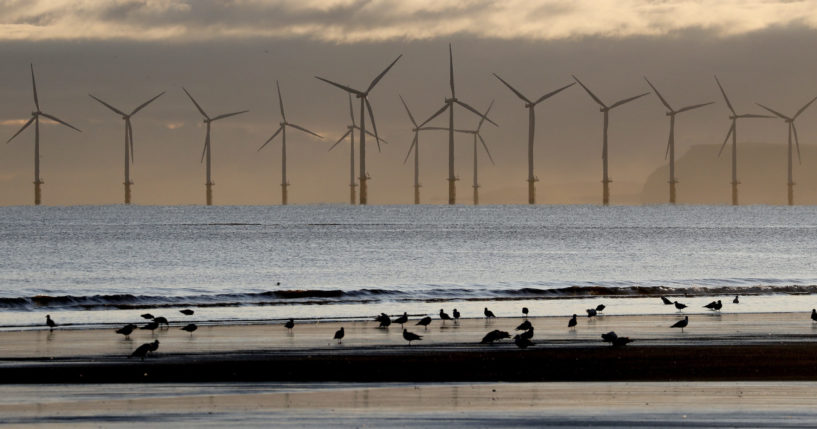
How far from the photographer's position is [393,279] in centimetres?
8725

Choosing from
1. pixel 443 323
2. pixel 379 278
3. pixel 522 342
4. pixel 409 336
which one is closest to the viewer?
pixel 522 342

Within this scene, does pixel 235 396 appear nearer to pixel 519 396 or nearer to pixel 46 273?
pixel 519 396

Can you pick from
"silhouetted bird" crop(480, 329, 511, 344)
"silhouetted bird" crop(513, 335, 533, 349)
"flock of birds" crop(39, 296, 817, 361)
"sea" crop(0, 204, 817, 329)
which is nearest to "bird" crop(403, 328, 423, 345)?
"flock of birds" crop(39, 296, 817, 361)

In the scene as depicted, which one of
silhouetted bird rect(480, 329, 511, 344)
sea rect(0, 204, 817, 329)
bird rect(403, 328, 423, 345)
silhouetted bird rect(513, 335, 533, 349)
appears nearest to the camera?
silhouetted bird rect(513, 335, 533, 349)

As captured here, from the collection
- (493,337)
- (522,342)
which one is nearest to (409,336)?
(493,337)

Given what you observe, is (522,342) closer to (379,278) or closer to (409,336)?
(409,336)

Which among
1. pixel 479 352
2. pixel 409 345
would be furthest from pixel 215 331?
pixel 479 352

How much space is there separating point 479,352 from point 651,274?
6561 cm

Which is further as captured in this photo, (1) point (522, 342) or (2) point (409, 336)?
(2) point (409, 336)

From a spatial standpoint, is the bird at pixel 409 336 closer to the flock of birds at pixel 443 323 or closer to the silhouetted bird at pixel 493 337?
the flock of birds at pixel 443 323

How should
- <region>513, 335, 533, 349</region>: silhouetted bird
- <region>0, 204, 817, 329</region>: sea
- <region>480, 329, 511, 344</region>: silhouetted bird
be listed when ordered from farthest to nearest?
<region>0, 204, 817, 329</region>: sea → <region>480, 329, 511, 344</region>: silhouetted bird → <region>513, 335, 533, 349</region>: silhouetted bird

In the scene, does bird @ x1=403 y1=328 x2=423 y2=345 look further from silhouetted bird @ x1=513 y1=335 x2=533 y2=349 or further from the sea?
the sea

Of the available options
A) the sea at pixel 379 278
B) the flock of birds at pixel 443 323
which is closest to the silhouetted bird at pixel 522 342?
the flock of birds at pixel 443 323

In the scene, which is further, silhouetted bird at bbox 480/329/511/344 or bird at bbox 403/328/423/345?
silhouetted bird at bbox 480/329/511/344
